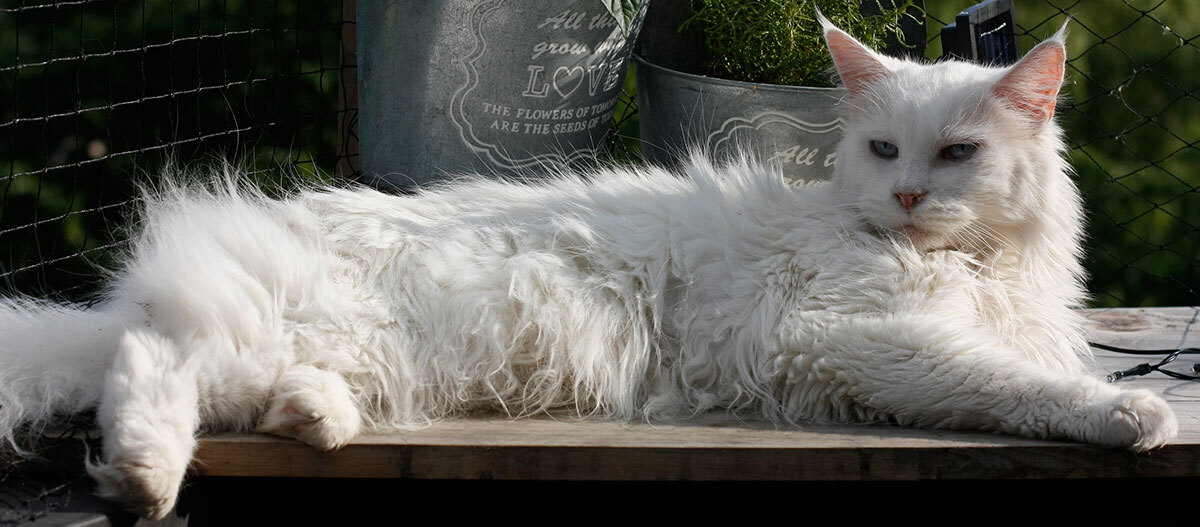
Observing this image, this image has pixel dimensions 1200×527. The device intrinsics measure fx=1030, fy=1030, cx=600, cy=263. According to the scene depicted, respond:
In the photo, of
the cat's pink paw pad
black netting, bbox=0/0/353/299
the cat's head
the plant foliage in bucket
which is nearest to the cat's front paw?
the cat's pink paw pad

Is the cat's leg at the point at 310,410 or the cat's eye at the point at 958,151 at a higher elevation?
the cat's eye at the point at 958,151

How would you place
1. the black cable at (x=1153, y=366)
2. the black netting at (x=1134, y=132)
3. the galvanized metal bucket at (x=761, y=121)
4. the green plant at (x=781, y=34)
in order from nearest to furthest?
the black cable at (x=1153, y=366), the galvanized metal bucket at (x=761, y=121), the green plant at (x=781, y=34), the black netting at (x=1134, y=132)

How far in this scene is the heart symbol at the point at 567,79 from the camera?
2.35 meters

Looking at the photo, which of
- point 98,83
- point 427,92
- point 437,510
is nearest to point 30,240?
point 98,83

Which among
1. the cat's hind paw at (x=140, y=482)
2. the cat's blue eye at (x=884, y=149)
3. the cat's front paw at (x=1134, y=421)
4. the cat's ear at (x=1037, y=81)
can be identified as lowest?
the cat's hind paw at (x=140, y=482)

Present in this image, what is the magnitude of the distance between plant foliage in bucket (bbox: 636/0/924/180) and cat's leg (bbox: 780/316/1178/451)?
0.70 metres

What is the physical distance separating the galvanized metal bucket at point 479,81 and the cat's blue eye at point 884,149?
2.52 feet

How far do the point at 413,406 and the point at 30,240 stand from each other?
10.3ft

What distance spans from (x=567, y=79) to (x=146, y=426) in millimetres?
1307

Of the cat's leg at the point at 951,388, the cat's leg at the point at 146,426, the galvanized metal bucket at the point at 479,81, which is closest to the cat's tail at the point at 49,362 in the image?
the cat's leg at the point at 146,426

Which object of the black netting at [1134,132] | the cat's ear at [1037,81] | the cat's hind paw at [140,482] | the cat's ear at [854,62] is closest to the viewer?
the cat's hind paw at [140,482]

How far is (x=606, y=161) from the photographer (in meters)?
2.66

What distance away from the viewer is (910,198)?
1.67 meters

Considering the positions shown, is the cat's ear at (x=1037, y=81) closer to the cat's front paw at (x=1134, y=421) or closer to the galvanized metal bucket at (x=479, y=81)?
the cat's front paw at (x=1134, y=421)
